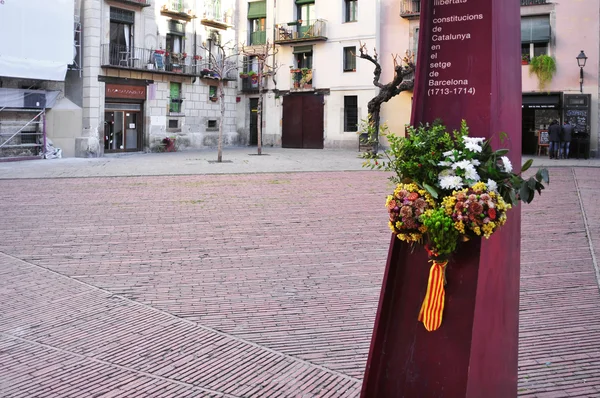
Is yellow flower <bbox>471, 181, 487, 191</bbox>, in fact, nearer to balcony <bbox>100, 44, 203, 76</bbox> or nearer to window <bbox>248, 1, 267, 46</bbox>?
balcony <bbox>100, 44, 203, 76</bbox>

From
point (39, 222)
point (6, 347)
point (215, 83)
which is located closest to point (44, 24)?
point (215, 83)

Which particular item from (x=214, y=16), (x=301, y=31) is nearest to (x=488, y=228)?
(x=214, y=16)

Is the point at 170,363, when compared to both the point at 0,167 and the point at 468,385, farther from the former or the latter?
the point at 0,167

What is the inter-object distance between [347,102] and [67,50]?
51.3 ft

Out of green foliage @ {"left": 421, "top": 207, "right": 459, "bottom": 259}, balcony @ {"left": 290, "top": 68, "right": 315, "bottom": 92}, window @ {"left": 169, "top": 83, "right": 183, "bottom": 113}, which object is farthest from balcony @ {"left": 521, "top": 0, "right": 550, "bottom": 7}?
green foliage @ {"left": 421, "top": 207, "right": 459, "bottom": 259}

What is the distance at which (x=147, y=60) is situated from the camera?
33250 millimetres

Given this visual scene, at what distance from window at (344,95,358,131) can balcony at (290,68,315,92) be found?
97.4 inches

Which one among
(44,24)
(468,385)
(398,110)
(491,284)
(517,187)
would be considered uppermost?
(44,24)

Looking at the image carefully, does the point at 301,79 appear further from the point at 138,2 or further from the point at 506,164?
the point at 506,164

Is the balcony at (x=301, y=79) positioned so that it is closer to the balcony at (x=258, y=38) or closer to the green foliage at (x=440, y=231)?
the balcony at (x=258, y=38)

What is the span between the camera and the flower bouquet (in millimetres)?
3078

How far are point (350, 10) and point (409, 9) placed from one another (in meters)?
3.80

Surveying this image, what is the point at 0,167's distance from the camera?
22.8 m

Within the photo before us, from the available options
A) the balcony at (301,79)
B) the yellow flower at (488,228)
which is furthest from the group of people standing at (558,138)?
the yellow flower at (488,228)
